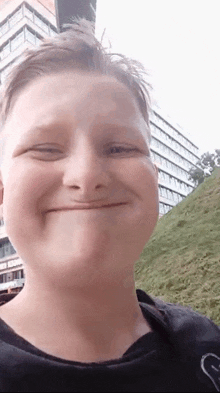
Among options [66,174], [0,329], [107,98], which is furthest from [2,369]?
[107,98]

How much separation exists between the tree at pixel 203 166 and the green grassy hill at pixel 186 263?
0.16m

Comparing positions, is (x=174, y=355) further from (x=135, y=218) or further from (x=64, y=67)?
(x=64, y=67)

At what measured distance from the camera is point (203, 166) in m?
1.35

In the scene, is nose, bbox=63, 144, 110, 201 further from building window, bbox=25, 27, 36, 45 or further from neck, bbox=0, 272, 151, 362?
building window, bbox=25, 27, 36, 45

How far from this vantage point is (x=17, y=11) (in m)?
0.79

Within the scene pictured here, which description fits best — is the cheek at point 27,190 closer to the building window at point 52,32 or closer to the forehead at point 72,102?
the forehead at point 72,102

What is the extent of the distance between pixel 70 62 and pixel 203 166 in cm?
99

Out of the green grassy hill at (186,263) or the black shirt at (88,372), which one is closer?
the black shirt at (88,372)

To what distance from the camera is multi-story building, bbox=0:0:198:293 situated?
1.75ft

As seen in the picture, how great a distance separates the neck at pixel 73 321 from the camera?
407 millimetres

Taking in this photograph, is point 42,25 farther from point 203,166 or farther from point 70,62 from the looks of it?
point 203,166

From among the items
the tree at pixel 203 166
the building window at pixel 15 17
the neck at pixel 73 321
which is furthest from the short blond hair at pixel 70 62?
the tree at pixel 203 166

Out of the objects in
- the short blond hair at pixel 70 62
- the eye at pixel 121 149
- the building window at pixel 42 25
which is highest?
the building window at pixel 42 25

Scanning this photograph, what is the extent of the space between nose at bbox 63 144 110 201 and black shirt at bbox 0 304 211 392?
18 centimetres
